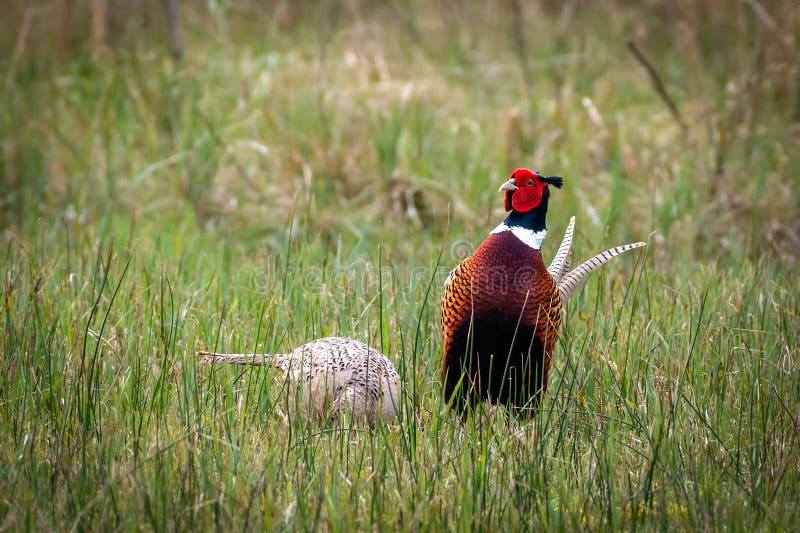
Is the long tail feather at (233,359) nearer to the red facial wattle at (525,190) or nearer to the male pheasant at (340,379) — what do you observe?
the male pheasant at (340,379)

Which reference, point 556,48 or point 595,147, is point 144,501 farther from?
point 556,48

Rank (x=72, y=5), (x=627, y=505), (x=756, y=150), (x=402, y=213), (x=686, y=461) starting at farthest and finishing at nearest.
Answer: (x=72, y=5)
(x=756, y=150)
(x=402, y=213)
(x=686, y=461)
(x=627, y=505)

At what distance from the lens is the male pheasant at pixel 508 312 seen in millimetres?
3266

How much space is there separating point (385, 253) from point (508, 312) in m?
2.09

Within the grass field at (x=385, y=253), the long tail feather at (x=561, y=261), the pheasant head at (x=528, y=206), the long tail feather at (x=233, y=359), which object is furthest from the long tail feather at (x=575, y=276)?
the long tail feather at (x=233, y=359)

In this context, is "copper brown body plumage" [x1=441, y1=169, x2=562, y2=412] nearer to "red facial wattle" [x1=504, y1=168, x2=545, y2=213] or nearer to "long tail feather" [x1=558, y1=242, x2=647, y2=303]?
"red facial wattle" [x1=504, y1=168, x2=545, y2=213]

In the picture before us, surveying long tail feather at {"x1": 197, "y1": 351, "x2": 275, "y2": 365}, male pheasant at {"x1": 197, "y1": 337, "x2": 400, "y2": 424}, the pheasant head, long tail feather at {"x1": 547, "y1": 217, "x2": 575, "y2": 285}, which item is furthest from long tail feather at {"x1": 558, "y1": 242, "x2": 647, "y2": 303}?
long tail feather at {"x1": 197, "y1": 351, "x2": 275, "y2": 365}

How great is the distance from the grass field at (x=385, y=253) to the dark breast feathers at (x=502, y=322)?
131 millimetres

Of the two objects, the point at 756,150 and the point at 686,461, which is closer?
the point at 686,461

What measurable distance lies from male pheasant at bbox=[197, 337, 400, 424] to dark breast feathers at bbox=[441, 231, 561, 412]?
237 millimetres

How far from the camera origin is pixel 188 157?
638 cm

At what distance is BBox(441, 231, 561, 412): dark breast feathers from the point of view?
3.26 meters

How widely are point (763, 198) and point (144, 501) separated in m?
4.75

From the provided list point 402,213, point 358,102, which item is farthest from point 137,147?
point 402,213
